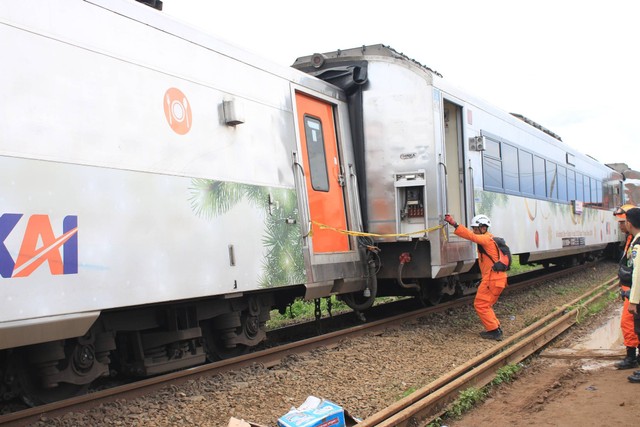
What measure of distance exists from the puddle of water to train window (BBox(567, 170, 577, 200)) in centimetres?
721

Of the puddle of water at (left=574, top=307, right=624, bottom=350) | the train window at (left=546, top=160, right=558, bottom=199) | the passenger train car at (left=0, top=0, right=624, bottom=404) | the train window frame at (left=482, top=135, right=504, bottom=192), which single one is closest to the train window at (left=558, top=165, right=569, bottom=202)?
the train window at (left=546, top=160, right=558, bottom=199)

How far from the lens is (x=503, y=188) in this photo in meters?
11.1

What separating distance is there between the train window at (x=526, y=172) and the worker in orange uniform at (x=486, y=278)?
415 cm

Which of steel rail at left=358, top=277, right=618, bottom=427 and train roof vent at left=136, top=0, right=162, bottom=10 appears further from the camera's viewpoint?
train roof vent at left=136, top=0, right=162, bottom=10

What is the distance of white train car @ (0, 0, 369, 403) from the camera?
163 inches

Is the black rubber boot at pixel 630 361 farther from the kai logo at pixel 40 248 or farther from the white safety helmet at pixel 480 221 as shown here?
the kai logo at pixel 40 248

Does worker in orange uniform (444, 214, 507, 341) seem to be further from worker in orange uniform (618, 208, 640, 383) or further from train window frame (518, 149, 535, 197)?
train window frame (518, 149, 535, 197)

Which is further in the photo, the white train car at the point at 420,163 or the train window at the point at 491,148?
the train window at the point at 491,148

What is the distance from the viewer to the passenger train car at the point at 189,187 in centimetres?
420

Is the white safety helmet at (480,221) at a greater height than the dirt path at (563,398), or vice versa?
the white safety helmet at (480,221)

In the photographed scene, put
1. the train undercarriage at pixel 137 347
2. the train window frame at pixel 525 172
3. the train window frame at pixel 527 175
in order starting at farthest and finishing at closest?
the train window frame at pixel 525 172 < the train window frame at pixel 527 175 < the train undercarriage at pixel 137 347

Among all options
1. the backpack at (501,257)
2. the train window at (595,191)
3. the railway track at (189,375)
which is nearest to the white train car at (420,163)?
the backpack at (501,257)

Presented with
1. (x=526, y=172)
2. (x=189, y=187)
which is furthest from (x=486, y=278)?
(x=526, y=172)

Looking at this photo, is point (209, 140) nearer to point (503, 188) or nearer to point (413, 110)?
point (413, 110)
